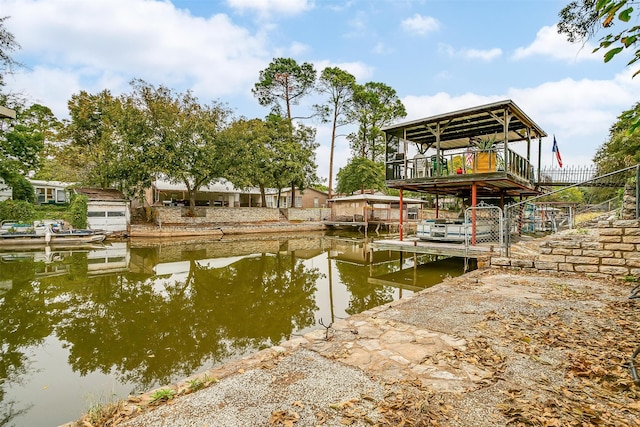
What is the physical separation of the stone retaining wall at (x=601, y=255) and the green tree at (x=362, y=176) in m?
22.4

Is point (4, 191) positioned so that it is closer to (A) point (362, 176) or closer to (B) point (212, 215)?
(B) point (212, 215)

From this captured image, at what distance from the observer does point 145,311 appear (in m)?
6.29

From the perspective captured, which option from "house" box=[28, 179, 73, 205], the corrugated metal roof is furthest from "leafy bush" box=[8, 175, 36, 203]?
the corrugated metal roof

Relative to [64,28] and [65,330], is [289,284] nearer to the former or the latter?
[65,330]

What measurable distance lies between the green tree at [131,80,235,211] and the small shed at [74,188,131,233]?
339 centimetres

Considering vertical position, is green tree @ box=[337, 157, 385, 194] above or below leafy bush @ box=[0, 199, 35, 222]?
above

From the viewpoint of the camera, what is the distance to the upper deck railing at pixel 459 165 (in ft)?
32.1

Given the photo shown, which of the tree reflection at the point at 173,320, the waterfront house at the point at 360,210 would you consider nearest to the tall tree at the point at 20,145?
the tree reflection at the point at 173,320

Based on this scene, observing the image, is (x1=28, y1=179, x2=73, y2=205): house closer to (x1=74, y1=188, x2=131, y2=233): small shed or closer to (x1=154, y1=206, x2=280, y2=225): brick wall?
(x1=74, y1=188, x2=131, y2=233): small shed

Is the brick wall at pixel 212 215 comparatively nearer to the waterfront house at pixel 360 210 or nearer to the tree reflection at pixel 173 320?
the waterfront house at pixel 360 210

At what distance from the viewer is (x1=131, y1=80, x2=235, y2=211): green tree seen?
63.3 feet

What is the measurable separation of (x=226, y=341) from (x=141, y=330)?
165 cm

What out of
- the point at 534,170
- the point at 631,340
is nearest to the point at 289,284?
the point at 631,340

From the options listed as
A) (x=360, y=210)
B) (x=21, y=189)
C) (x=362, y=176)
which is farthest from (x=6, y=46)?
(x=362, y=176)
